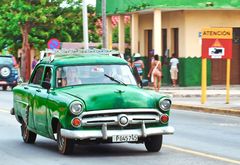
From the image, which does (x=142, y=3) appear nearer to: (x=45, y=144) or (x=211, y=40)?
(x=211, y=40)

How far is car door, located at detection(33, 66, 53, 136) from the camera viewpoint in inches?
630

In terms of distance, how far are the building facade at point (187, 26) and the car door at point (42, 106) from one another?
29.1 m

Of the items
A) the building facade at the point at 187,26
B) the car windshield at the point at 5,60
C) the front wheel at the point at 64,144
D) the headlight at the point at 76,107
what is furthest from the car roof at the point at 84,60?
the car windshield at the point at 5,60

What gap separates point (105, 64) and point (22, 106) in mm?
2372

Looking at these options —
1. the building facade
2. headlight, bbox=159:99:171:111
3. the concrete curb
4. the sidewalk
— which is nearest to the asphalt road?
headlight, bbox=159:99:171:111

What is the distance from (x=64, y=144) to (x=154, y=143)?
4.95 feet

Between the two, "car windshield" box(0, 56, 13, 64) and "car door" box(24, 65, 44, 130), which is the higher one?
"car door" box(24, 65, 44, 130)

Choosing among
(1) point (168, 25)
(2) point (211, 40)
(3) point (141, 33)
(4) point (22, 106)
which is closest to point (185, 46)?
(1) point (168, 25)

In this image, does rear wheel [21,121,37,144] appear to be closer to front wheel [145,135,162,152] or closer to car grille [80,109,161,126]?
front wheel [145,135,162,152]

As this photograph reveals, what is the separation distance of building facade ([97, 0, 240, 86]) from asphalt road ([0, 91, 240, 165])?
2482 cm

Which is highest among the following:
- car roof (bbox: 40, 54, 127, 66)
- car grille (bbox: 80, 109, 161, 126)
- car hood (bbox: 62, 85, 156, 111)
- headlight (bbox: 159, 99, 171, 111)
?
car roof (bbox: 40, 54, 127, 66)

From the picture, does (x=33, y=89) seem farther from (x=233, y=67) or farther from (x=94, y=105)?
(x=233, y=67)

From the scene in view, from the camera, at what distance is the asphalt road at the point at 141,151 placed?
14.4 meters

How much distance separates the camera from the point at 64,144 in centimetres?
1512
